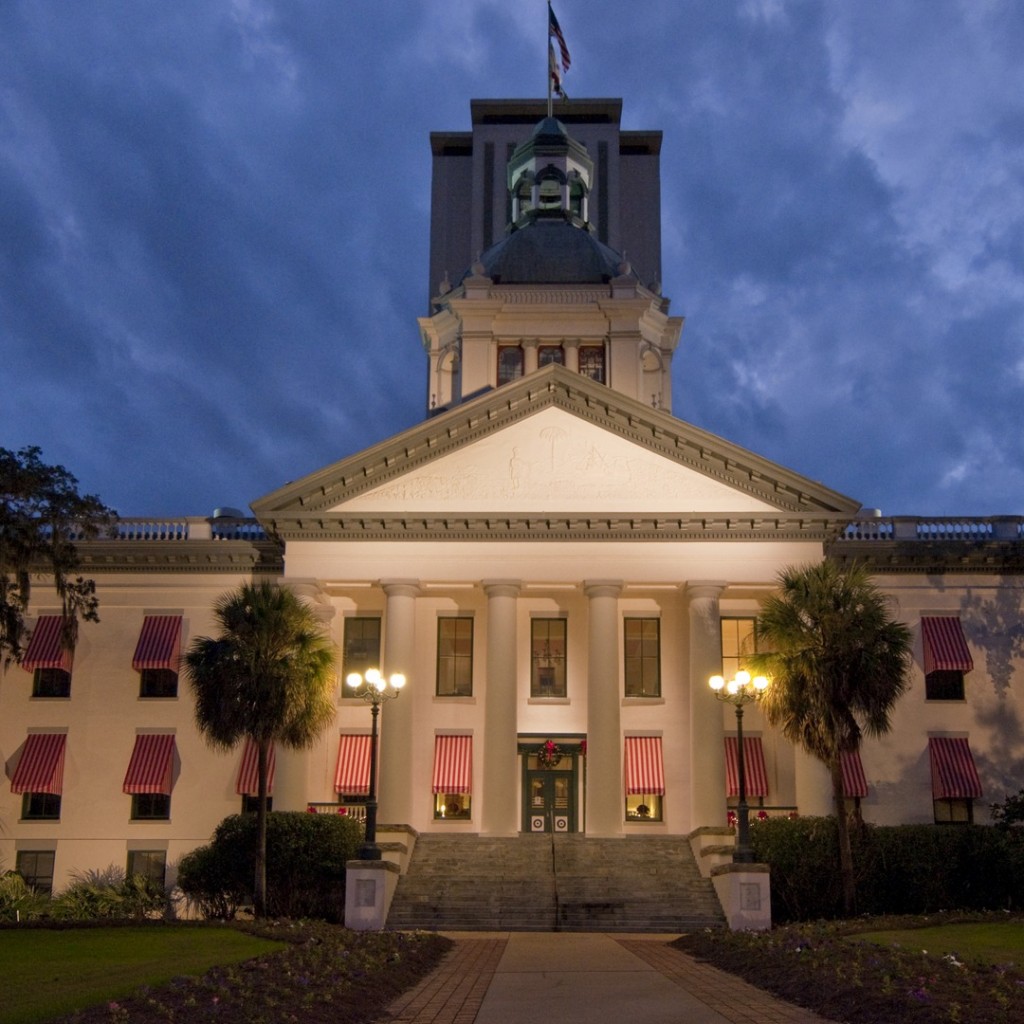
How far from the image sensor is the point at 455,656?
134ft

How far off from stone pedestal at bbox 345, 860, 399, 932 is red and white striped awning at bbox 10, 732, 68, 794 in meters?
14.0

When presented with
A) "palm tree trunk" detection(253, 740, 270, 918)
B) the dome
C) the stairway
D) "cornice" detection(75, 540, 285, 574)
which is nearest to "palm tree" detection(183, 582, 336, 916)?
"palm tree trunk" detection(253, 740, 270, 918)

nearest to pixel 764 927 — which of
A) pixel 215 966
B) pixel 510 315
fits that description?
pixel 215 966

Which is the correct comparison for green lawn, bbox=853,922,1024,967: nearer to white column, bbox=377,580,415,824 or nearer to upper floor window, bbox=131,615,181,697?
white column, bbox=377,580,415,824

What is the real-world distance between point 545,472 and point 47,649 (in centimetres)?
1645

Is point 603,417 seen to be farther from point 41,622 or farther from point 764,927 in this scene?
point 41,622

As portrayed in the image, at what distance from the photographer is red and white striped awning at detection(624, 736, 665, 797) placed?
3909cm

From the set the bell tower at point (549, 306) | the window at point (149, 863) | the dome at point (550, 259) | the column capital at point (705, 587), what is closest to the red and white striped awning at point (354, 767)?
the window at point (149, 863)

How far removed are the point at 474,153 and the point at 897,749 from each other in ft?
120

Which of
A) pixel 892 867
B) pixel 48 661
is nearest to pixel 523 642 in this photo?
pixel 892 867

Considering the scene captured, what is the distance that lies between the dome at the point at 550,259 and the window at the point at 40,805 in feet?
84.8

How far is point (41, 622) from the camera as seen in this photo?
41.8 metres

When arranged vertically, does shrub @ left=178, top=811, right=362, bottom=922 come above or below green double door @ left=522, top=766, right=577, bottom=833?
below

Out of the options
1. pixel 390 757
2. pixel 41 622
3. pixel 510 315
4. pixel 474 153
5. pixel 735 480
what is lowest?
pixel 390 757
